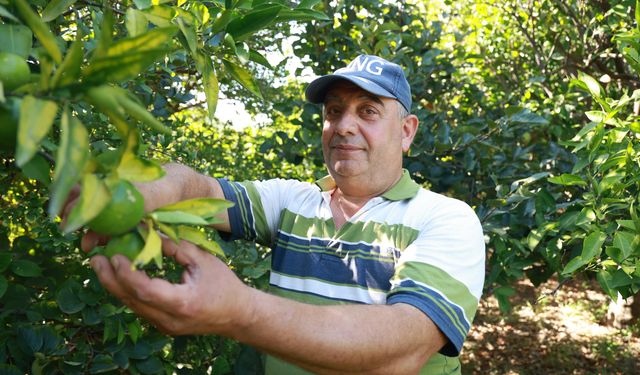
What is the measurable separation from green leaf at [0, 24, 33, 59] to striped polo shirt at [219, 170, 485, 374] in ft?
3.49

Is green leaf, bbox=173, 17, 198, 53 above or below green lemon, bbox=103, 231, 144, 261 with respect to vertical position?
above

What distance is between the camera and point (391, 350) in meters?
1.45

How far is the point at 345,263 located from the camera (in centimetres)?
211

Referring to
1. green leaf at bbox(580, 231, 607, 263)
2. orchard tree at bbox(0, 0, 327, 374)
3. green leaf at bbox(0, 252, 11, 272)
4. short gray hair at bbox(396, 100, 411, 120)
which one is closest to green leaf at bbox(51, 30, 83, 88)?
orchard tree at bbox(0, 0, 327, 374)

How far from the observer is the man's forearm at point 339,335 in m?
1.27

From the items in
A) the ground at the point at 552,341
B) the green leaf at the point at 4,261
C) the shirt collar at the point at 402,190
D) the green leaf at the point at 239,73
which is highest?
the green leaf at the point at 239,73

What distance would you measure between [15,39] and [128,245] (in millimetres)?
398

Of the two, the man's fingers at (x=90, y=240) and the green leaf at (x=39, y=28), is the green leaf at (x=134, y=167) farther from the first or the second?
the man's fingers at (x=90, y=240)

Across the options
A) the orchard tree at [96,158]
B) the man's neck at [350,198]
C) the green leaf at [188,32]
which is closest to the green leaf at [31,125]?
the orchard tree at [96,158]

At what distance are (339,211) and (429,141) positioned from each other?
5.03 ft

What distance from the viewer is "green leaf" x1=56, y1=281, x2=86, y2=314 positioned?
217cm

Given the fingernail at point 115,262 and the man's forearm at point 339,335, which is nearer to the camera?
the fingernail at point 115,262

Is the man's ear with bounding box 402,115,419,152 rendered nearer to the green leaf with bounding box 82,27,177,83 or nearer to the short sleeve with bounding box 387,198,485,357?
the short sleeve with bounding box 387,198,485,357

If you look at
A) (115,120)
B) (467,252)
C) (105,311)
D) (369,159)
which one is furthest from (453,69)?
(115,120)
